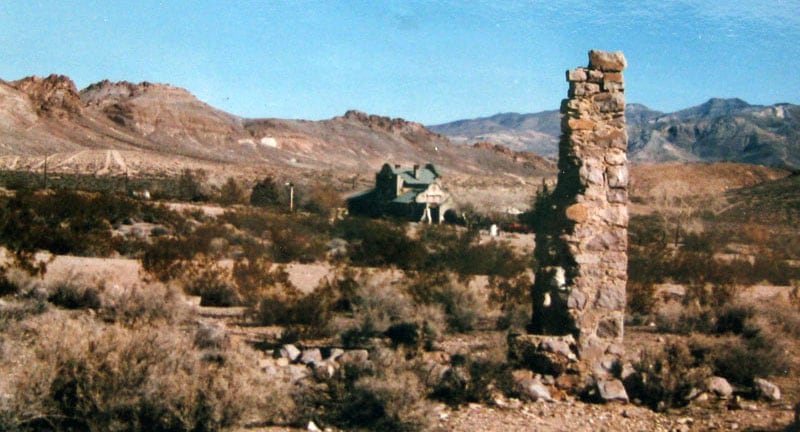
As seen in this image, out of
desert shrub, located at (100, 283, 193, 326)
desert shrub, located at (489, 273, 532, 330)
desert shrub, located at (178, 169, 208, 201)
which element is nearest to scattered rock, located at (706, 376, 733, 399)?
desert shrub, located at (489, 273, 532, 330)

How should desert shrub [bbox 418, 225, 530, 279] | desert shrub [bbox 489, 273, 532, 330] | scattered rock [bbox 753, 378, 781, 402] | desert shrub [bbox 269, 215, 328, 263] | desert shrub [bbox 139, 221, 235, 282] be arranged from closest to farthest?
scattered rock [bbox 753, 378, 781, 402]
desert shrub [bbox 489, 273, 532, 330]
desert shrub [bbox 139, 221, 235, 282]
desert shrub [bbox 418, 225, 530, 279]
desert shrub [bbox 269, 215, 328, 263]

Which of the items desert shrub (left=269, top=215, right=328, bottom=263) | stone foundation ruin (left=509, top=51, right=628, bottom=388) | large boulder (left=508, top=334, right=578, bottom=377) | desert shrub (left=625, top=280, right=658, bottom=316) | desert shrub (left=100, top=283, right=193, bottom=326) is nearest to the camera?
large boulder (left=508, top=334, right=578, bottom=377)

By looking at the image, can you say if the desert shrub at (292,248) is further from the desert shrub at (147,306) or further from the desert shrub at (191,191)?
the desert shrub at (191,191)

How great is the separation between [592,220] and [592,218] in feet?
0.09

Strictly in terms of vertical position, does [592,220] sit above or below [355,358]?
above

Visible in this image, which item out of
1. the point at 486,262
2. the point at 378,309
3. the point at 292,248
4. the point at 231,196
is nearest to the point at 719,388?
the point at 378,309

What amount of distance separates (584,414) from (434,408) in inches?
66.9

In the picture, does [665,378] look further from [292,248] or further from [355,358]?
[292,248]

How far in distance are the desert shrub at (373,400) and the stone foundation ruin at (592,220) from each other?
2.16 metres

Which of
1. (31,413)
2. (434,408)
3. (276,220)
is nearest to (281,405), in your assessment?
(434,408)

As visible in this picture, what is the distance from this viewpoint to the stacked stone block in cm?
923

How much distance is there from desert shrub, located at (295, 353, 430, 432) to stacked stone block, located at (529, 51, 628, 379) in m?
2.65

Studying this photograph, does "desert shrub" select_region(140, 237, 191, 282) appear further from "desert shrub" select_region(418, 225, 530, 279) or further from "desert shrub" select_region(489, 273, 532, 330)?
"desert shrub" select_region(418, 225, 530, 279)

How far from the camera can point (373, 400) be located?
23.3 ft
